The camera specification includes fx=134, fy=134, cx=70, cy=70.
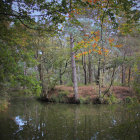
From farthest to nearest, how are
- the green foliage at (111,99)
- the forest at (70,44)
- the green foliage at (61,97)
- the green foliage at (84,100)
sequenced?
the green foliage at (61,97)
the green foliage at (84,100)
the green foliage at (111,99)
the forest at (70,44)

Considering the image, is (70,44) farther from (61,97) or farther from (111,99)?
(111,99)

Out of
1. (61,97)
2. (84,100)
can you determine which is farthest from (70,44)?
(84,100)

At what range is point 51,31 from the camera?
5.36 meters

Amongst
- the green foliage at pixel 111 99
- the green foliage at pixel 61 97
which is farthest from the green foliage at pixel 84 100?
the green foliage at pixel 61 97

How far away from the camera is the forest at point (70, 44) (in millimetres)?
4539

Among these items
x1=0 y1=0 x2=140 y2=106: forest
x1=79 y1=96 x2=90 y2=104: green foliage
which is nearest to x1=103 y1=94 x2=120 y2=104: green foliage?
x1=0 y1=0 x2=140 y2=106: forest

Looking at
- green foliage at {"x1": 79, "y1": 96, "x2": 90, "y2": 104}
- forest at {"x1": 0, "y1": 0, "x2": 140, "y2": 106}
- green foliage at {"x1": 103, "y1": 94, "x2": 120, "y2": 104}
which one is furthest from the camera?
green foliage at {"x1": 79, "y1": 96, "x2": 90, "y2": 104}

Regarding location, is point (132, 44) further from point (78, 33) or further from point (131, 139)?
point (131, 139)

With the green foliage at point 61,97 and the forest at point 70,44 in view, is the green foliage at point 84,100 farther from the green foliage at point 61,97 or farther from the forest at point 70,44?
the green foliage at point 61,97

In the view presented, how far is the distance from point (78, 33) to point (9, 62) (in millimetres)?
8834

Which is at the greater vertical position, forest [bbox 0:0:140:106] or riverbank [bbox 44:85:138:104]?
forest [bbox 0:0:140:106]

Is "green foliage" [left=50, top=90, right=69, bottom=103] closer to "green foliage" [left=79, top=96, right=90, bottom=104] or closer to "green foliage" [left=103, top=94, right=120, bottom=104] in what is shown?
"green foliage" [left=79, top=96, right=90, bottom=104]

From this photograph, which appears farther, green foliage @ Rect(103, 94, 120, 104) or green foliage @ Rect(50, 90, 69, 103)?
green foliage @ Rect(50, 90, 69, 103)

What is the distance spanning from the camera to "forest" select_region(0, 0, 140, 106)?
454 cm
